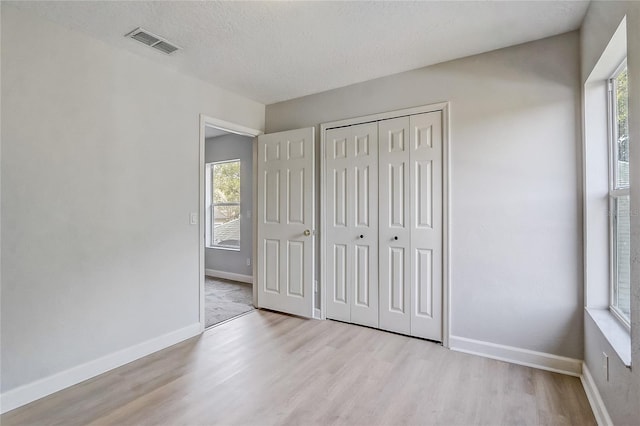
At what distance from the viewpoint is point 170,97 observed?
114 inches

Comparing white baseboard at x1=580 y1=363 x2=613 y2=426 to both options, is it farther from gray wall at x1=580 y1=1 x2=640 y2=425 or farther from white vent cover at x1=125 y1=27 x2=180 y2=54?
white vent cover at x1=125 y1=27 x2=180 y2=54

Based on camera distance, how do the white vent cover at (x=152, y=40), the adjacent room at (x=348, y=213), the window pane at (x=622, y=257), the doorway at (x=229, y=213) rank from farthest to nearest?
the doorway at (x=229, y=213) < the white vent cover at (x=152, y=40) < the adjacent room at (x=348, y=213) < the window pane at (x=622, y=257)

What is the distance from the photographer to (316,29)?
2250 millimetres

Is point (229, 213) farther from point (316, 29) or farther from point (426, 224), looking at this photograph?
point (316, 29)

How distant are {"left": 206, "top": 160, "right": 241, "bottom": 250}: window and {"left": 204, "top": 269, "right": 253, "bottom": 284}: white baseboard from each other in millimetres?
453

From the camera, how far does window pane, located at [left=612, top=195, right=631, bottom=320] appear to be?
181 centimetres

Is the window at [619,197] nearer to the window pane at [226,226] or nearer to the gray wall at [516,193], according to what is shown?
the gray wall at [516,193]

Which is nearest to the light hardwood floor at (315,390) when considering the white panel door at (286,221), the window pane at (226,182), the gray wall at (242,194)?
the white panel door at (286,221)

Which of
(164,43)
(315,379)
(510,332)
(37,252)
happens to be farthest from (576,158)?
(37,252)

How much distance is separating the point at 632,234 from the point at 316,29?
7.05 feet

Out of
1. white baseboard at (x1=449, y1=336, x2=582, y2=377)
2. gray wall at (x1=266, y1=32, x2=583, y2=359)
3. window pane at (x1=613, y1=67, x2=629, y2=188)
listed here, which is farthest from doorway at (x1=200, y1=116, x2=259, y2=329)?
window pane at (x1=613, y1=67, x2=629, y2=188)

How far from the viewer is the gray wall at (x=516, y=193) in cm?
230

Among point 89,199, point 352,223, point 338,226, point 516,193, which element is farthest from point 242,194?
point 516,193

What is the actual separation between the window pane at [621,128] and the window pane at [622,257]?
0.46 feet
